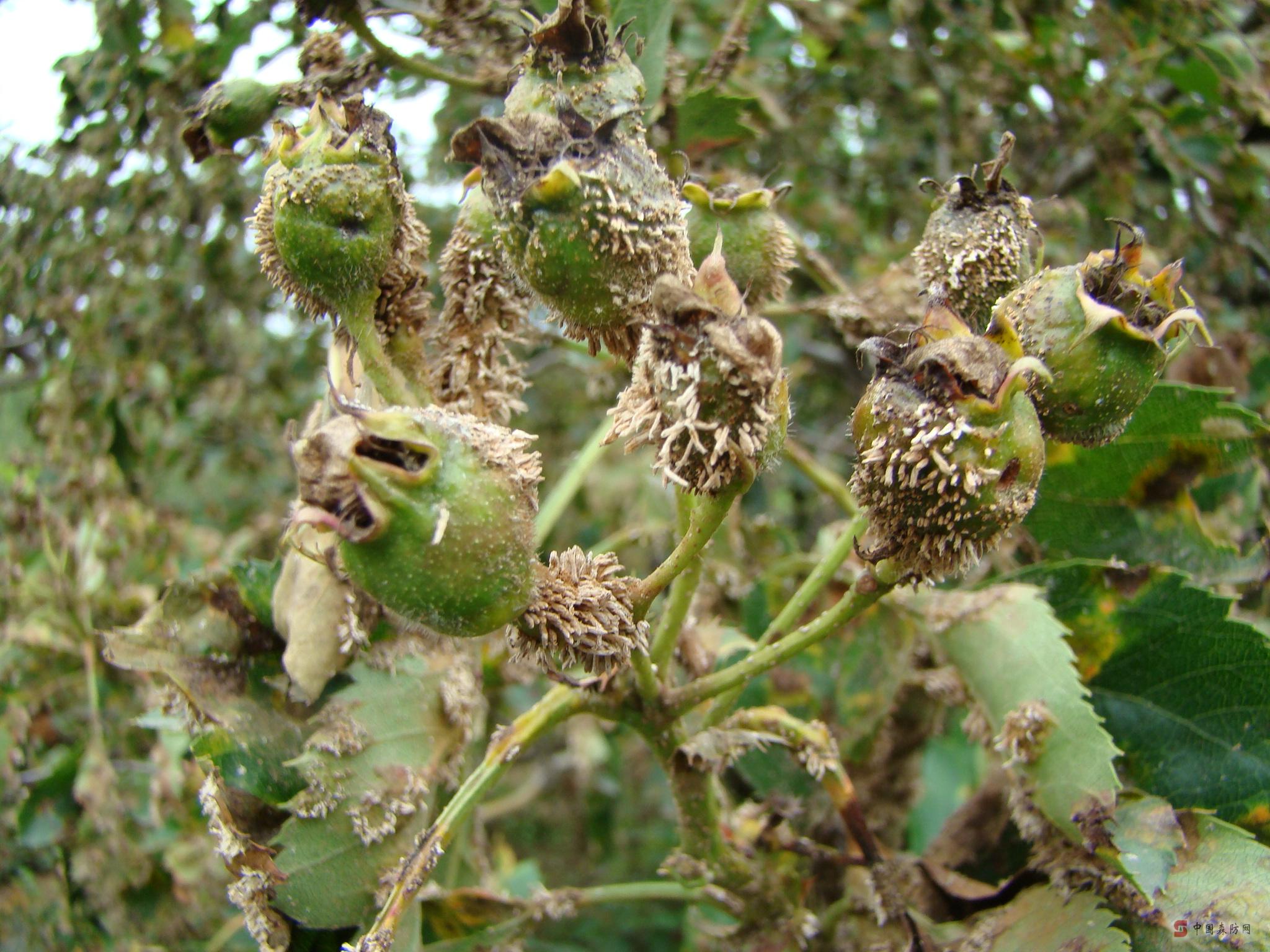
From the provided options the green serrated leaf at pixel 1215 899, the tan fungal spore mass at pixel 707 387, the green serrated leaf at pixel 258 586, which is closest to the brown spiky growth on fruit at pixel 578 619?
the tan fungal spore mass at pixel 707 387

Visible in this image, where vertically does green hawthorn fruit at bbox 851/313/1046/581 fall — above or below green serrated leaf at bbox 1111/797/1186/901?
above

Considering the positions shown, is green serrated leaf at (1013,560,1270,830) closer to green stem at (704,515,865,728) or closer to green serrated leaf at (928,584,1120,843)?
green serrated leaf at (928,584,1120,843)

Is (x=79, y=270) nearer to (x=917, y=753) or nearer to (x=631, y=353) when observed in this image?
(x=631, y=353)

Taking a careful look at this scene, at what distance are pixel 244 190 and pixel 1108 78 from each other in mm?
2290

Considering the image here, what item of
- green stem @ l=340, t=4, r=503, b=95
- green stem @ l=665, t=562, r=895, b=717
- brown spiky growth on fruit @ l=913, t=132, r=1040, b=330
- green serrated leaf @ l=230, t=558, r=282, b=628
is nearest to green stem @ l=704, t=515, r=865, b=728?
green stem @ l=665, t=562, r=895, b=717

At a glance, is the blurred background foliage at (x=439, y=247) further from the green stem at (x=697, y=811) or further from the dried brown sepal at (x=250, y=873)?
the dried brown sepal at (x=250, y=873)

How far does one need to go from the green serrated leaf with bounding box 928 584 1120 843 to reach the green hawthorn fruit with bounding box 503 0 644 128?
37.5 inches

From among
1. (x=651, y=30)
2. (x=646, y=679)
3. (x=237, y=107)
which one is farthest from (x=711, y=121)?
(x=646, y=679)

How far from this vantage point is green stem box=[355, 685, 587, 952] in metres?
1.07

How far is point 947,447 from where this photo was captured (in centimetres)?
85

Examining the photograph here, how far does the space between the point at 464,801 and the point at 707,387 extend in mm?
622

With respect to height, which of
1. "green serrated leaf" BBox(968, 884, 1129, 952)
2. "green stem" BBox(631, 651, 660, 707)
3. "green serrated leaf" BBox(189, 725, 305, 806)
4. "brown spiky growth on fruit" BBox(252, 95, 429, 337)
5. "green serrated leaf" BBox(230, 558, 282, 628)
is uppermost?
"brown spiky growth on fruit" BBox(252, 95, 429, 337)

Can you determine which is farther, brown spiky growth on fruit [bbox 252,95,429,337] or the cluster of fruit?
brown spiky growth on fruit [bbox 252,95,429,337]

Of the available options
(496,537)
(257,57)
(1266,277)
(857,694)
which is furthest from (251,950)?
(1266,277)
